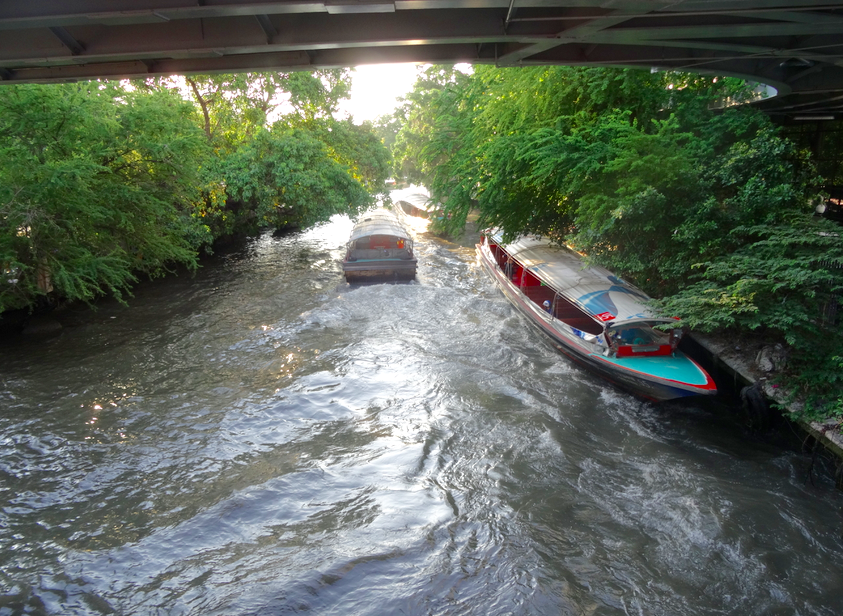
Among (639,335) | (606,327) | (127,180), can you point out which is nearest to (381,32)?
(606,327)

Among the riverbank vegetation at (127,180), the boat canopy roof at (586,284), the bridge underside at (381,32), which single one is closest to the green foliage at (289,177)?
the riverbank vegetation at (127,180)

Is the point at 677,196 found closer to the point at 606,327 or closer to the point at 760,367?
the point at 606,327

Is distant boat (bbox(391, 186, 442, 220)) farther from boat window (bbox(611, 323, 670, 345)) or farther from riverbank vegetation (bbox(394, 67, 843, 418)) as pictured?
boat window (bbox(611, 323, 670, 345))

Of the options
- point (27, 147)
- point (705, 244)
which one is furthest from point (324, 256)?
point (705, 244)

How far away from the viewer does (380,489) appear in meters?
7.57

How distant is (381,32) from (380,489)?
628cm

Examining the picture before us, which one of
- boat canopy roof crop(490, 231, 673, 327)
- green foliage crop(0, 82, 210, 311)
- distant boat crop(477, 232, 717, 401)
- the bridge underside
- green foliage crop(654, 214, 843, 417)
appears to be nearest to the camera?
the bridge underside

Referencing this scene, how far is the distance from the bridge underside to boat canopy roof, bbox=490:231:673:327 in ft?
13.9

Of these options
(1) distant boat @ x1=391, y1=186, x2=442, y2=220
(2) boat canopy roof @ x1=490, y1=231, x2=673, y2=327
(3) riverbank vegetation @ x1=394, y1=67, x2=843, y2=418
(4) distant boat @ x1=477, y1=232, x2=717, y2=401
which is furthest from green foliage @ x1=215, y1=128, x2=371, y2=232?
(1) distant boat @ x1=391, y1=186, x2=442, y2=220

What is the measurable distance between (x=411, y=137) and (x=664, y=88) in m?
21.4

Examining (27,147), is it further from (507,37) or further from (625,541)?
(625,541)

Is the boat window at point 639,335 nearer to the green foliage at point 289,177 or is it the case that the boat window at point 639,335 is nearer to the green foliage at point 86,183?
the green foliage at point 86,183

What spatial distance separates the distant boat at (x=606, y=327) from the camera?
31.2ft

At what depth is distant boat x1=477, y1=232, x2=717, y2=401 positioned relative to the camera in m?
9.50
